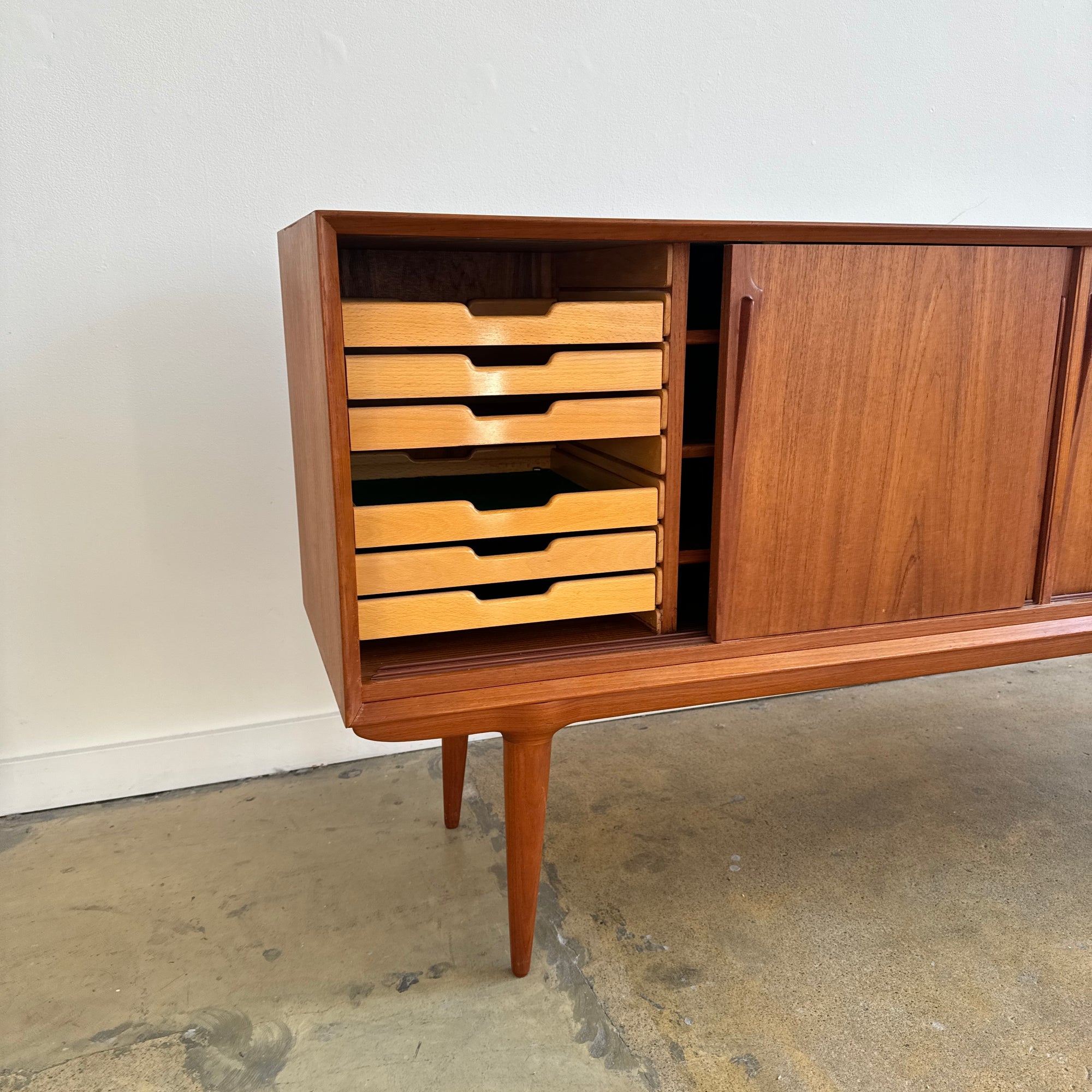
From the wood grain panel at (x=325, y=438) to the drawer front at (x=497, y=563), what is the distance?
0.06 m

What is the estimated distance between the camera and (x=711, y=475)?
143cm

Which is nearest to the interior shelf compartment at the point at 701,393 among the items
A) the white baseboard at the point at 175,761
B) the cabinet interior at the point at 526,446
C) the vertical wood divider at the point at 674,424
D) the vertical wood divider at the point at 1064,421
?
the cabinet interior at the point at 526,446

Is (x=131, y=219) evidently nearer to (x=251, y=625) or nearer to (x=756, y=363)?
(x=251, y=625)

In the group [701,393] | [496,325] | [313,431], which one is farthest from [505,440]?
[701,393]

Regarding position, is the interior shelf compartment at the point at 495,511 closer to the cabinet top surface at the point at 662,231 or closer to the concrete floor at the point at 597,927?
the cabinet top surface at the point at 662,231

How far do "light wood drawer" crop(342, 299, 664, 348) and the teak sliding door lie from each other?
11 cm

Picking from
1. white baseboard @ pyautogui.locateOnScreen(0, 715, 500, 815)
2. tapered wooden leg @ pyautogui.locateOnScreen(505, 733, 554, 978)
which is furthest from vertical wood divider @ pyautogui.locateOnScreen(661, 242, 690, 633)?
white baseboard @ pyautogui.locateOnScreen(0, 715, 500, 815)

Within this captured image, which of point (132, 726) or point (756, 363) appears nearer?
point (756, 363)

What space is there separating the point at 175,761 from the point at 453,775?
0.64m

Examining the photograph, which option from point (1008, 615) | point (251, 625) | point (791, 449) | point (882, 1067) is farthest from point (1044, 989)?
point (251, 625)

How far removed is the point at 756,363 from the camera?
1160mm

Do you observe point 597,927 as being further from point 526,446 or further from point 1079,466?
point 1079,466

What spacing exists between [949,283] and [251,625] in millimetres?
1418

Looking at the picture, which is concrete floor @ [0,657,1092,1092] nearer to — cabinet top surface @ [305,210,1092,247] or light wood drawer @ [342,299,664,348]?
light wood drawer @ [342,299,664,348]
